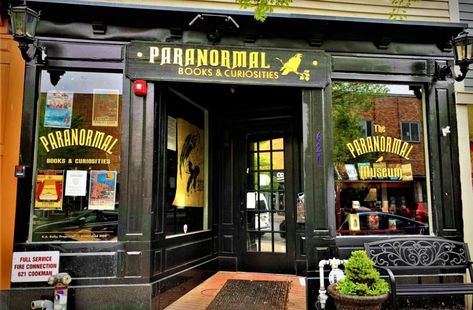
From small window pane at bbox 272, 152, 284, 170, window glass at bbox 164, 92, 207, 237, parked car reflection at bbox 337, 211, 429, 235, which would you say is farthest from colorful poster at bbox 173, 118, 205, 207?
parked car reflection at bbox 337, 211, 429, 235

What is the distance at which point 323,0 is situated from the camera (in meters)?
5.18

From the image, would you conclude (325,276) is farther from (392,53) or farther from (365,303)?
(392,53)

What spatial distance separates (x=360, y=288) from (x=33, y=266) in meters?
3.85

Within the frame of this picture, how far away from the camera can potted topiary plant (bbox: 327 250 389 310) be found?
3656 mm

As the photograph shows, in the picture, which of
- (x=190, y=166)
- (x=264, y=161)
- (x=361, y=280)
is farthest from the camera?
(x=264, y=161)

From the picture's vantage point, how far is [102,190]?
4.44 m

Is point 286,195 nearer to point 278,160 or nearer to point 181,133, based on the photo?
point 278,160

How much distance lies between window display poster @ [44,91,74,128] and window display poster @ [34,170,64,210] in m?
0.64

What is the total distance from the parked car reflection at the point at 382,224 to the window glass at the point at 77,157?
3326 millimetres

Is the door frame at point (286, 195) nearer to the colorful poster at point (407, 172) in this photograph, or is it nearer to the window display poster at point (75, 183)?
the colorful poster at point (407, 172)

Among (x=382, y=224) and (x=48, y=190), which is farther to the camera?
(x=382, y=224)

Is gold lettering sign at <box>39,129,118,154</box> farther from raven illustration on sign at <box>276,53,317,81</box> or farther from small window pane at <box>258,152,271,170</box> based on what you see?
small window pane at <box>258,152,271,170</box>

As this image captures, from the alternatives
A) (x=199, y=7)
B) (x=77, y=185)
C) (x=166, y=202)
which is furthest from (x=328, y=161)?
(x=77, y=185)

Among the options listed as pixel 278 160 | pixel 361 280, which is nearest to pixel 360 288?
pixel 361 280
